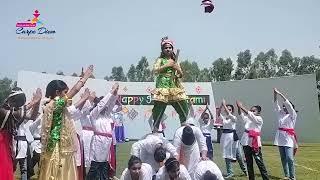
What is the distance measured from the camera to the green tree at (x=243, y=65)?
189ft

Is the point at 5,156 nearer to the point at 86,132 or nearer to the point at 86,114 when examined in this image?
the point at 86,114

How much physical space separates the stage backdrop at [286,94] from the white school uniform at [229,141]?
44.7 feet

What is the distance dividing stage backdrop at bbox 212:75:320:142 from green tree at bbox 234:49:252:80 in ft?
96.0

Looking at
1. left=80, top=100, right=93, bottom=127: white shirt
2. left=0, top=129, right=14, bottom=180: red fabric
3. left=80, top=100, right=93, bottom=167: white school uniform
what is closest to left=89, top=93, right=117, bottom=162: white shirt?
left=80, top=100, right=93, bottom=127: white shirt

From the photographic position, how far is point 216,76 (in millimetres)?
56062

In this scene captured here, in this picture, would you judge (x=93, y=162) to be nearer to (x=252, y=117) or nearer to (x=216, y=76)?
(x=252, y=117)

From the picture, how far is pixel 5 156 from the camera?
5797 millimetres

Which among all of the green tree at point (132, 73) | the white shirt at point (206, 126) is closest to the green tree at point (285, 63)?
the green tree at point (132, 73)

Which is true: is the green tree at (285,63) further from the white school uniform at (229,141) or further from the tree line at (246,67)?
the white school uniform at (229,141)

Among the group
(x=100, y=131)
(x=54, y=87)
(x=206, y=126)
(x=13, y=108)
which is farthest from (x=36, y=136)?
(x=13, y=108)

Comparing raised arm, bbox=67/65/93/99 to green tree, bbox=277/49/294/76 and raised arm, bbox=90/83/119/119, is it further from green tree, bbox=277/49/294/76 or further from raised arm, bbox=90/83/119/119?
green tree, bbox=277/49/294/76

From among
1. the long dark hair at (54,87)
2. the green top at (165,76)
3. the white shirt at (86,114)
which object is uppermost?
the green top at (165,76)

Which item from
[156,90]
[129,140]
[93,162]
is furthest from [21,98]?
[129,140]

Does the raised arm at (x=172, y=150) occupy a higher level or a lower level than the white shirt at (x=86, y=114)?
lower
